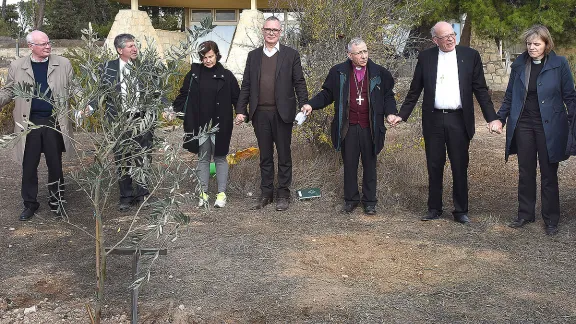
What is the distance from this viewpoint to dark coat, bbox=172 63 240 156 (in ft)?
20.4

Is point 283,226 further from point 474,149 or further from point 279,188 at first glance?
point 474,149

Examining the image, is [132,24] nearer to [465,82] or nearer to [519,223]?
[465,82]

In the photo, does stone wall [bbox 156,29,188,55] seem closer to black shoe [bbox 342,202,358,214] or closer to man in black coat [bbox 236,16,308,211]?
man in black coat [bbox 236,16,308,211]

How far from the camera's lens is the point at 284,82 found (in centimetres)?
614

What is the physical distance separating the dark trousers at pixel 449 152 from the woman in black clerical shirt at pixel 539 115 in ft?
1.25

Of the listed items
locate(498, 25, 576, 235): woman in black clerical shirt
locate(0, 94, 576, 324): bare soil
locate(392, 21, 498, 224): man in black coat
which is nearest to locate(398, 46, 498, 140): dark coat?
locate(392, 21, 498, 224): man in black coat

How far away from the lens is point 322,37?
7617 millimetres

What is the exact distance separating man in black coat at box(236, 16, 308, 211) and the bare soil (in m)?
0.77

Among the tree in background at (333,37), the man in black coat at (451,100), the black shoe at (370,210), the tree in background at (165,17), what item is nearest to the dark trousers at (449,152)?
the man in black coat at (451,100)

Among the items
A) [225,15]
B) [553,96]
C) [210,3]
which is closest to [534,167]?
[553,96]

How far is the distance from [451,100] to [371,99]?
27.7 inches

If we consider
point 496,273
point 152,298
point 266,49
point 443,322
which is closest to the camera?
point 443,322

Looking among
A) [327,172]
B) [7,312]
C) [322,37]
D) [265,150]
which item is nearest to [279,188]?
[265,150]

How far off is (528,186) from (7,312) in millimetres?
4089
